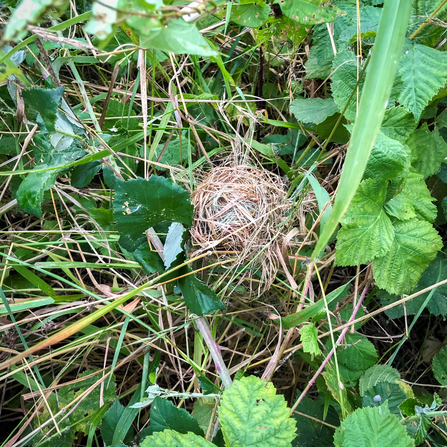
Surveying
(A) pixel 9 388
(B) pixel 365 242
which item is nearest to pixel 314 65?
(B) pixel 365 242

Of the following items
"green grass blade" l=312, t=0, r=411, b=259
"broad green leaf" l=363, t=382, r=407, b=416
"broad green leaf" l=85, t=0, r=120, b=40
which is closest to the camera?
"broad green leaf" l=85, t=0, r=120, b=40

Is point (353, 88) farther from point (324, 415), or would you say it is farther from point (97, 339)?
point (97, 339)

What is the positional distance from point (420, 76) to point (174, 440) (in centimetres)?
103

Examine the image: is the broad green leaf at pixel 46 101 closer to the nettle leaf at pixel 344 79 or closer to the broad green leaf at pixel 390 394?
the nettle leaf at pixel 344 79

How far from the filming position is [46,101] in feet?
2.78

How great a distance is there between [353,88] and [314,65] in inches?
9.2

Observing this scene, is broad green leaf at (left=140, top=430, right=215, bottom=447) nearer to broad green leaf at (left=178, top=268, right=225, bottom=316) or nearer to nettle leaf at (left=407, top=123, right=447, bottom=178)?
broad green leaf at (left=178, top=268, right=225, bottom=316)

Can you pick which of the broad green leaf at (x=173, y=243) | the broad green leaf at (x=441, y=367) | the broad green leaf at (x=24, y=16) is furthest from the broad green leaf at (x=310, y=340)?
the broad green leaf at (x=24, y=16)

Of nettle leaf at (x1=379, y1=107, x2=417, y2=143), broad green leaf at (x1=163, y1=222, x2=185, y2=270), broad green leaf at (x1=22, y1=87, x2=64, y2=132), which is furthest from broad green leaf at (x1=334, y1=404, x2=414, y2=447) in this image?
broad green leaf at (x1=22, y1=87, x2=64, y2=132)

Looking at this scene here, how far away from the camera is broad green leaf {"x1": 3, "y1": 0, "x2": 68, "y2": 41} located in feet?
1.16

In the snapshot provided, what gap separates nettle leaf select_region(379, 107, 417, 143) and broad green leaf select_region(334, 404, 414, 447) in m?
0.66

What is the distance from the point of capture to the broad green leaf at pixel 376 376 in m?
0.98

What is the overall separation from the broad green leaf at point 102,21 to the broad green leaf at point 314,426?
0.97 meters

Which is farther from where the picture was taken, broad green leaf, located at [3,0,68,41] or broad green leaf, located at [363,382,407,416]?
broad green leaf, located at [363,382,407,416]
